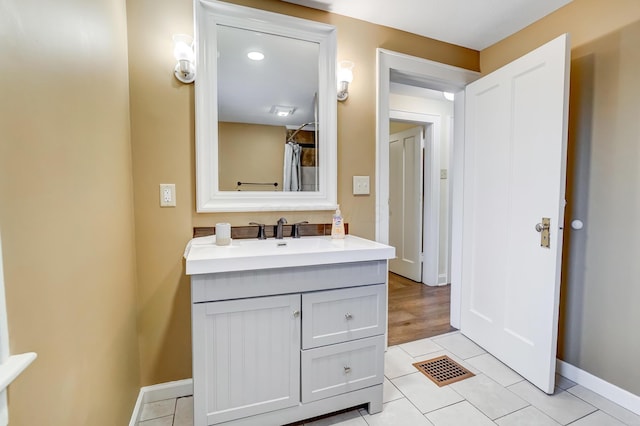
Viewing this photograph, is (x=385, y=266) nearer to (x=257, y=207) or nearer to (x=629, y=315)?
(x=257, y=207)

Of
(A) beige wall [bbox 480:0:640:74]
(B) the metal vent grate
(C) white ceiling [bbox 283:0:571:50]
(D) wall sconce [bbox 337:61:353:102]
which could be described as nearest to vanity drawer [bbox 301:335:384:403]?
(B) the metal vent grate

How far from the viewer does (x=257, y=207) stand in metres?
1.76

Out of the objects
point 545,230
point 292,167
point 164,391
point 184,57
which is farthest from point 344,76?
point 164,391

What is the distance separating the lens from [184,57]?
154 centimetres

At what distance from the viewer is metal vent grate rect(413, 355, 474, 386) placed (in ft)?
6.04

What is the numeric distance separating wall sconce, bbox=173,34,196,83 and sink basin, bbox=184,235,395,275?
89cm

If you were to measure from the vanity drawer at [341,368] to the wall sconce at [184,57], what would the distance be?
60.4 inches

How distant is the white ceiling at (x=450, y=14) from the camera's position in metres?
1.79

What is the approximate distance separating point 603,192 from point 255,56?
2140mm

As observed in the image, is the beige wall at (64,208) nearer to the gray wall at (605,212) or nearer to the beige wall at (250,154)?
the beige wall at (250,154)

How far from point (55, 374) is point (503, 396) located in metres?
2.06

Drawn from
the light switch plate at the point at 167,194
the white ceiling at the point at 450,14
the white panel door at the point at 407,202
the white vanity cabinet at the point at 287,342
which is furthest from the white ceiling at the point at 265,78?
the white panel door at the point at 407,202

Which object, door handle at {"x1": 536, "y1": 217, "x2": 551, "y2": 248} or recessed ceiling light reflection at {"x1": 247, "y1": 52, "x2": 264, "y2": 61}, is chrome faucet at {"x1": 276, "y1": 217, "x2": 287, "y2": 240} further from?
door handle at {"x1": 536, "y1": 217, "x2": 551, "y2": 248}

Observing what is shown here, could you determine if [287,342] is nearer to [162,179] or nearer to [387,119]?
[162,179]
